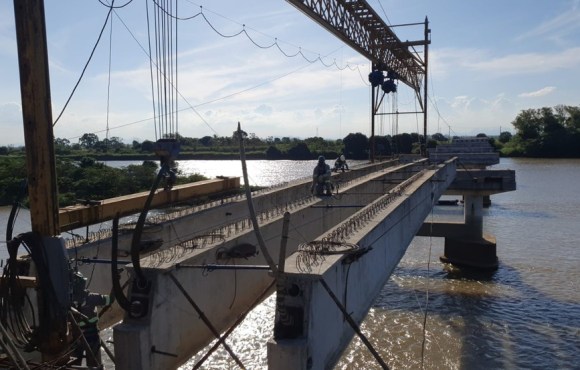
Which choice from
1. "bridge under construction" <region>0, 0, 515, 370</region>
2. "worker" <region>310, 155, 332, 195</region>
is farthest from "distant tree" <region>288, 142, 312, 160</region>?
"bridge under construction" <region>0, 0, 515, 370</region>

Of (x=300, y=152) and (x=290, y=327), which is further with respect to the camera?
(x=300, y=152)

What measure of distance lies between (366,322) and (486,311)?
516cm

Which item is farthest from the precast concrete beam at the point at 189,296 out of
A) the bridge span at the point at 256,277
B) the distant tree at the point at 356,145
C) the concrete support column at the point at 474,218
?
the distant tree at the point at 356,145

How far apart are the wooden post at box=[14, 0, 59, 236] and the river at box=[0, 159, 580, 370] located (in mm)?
8374

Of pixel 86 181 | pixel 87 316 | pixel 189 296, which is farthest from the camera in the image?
pixel 86 181

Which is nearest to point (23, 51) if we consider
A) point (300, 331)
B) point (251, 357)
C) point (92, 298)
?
point (92, 298)

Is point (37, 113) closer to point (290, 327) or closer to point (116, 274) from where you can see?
point (116, 274)

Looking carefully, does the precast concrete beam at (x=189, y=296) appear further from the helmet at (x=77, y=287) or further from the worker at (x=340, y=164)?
the worker at (x=340, y=164)

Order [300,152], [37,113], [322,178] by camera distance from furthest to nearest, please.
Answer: [300,152] → [322,178] → [37,113]

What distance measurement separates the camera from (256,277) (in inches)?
455

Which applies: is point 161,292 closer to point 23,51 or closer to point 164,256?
point 164,256

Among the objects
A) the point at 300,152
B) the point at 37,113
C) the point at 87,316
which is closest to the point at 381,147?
the point at 87,316

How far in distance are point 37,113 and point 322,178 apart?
1071 centimetres

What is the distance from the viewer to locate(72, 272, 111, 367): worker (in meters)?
7.62
